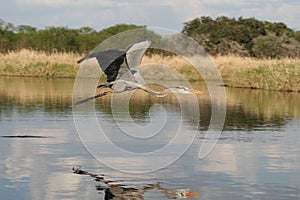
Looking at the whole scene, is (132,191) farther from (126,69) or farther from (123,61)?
(126,69)

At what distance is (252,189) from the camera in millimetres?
10445

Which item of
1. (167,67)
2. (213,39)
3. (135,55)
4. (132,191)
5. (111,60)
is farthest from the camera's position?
(213,39)

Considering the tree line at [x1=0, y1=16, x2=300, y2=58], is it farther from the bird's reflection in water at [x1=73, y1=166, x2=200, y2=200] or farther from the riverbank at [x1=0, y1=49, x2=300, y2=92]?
the bird's reflection in water at [x1=73, y1=166, x2=200, y2=200]

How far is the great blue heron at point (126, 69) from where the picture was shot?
42.0 ft

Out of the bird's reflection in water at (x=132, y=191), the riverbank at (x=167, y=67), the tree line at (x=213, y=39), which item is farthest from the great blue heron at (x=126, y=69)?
the tree line at (x=213, y=39)

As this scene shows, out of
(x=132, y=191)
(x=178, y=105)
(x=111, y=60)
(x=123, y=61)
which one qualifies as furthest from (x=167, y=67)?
(x=132, y=191)

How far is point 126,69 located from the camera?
1333 cm

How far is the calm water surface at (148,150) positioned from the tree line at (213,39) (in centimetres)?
3484

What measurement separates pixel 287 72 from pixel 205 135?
1698cm

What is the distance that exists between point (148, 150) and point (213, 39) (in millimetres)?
46390

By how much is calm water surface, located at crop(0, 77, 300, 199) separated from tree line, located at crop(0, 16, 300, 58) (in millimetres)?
34845

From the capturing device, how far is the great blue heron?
1279cm

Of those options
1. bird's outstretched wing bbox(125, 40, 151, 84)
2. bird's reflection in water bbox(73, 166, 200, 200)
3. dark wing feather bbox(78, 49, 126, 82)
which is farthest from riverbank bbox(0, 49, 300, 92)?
bird's reflection in water bbox(73, 166, 200, 200)

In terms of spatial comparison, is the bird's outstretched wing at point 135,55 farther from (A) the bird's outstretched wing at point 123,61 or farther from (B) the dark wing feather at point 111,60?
(B) the dark wing feather at point 111,60
